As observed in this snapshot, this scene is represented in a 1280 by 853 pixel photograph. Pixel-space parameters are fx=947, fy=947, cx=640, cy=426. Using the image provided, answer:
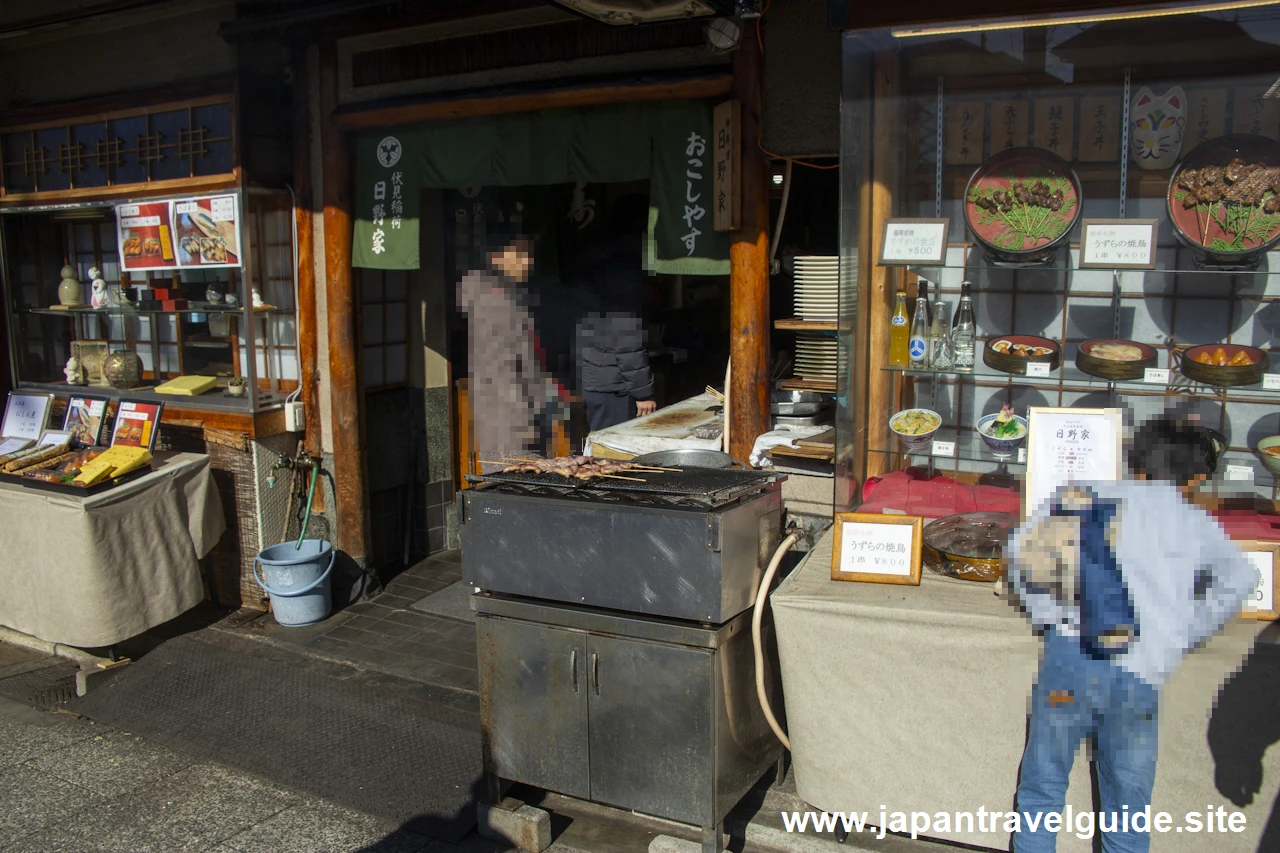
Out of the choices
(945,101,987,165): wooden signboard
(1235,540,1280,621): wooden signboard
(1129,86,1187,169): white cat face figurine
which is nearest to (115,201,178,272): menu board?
(945,101,987,165): wooden signboard

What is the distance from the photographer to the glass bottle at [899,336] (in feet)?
15.9

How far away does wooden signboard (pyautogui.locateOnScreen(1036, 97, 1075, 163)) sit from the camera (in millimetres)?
4629

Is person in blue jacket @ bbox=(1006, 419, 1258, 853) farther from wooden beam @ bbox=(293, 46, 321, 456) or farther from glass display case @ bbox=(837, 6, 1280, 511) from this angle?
wooden beam @ bbox=(293, 46, 321, 456)

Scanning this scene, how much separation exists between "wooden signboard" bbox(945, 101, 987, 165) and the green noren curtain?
1394 millimetres

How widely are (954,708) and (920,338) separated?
1.92m

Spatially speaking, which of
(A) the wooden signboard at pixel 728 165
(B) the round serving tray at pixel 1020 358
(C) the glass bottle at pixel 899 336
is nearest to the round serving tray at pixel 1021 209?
(B) the round serving tray at pixel 1020 358

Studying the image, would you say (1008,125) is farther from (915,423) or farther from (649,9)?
(649,9)

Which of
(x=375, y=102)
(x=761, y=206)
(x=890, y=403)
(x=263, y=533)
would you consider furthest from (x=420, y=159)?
(x=890, y=403)

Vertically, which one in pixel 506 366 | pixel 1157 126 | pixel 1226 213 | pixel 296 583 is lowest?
pixel 296 583

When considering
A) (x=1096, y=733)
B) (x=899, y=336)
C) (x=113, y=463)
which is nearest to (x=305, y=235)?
(x=113, y=463)

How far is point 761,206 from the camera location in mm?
5637

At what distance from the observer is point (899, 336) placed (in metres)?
4.86

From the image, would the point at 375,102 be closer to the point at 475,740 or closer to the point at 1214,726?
the point at 475,740

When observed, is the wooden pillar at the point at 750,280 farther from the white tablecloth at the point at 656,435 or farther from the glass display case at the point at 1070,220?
the glass display case at the point at 1070,220
